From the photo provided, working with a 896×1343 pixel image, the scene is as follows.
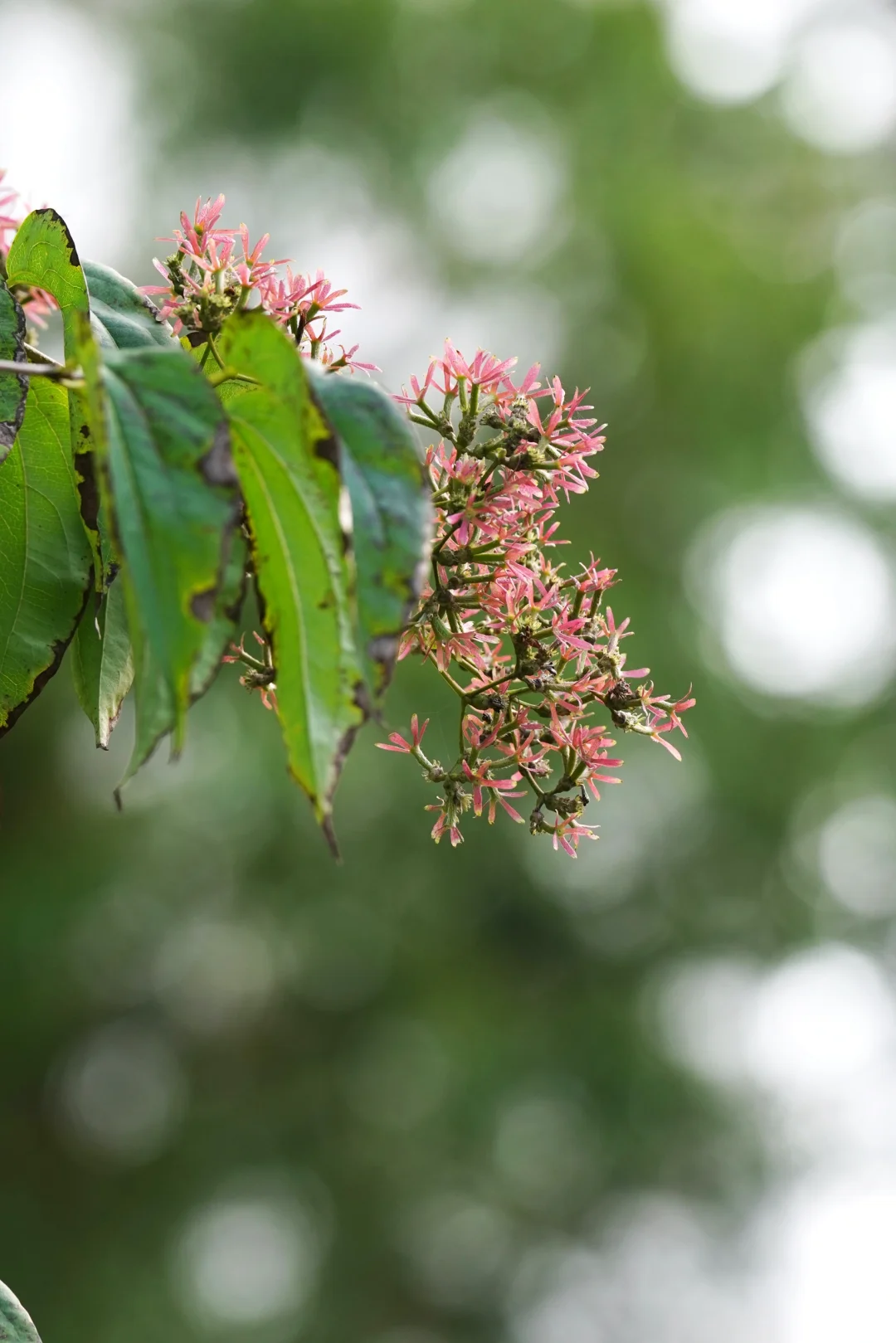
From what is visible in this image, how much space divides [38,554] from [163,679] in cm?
16

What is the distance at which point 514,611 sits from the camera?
0.46m

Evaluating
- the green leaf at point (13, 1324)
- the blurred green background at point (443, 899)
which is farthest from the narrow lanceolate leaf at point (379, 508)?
the blurred green background at point (443, 899)

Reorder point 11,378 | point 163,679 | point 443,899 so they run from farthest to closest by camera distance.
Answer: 1. point 443,899
2. point 11,378
3. point 163,679

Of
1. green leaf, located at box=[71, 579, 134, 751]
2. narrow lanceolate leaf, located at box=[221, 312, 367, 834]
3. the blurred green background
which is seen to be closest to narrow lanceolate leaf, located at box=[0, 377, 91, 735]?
green leaf, located at box=[71, 579, 134, 751]

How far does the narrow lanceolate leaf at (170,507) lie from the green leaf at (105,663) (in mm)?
129

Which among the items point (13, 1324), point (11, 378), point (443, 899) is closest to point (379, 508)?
point (11, 378)

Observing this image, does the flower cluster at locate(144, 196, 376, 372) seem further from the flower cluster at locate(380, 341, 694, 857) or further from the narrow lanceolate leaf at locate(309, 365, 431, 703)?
the narrow lanceolate leaf at locate(309, 365, 431, 703)

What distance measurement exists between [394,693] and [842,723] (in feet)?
5.84

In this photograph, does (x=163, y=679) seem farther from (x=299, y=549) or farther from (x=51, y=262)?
(x=51, y=262)

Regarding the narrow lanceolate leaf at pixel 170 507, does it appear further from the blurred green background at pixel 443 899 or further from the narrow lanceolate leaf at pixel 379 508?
the blurred green background at pixel 443 899

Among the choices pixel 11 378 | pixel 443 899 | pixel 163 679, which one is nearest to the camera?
pixel 163 679

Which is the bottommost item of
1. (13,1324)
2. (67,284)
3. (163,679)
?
(13,1324)

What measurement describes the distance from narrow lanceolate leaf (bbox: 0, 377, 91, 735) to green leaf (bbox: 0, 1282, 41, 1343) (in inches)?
6.8

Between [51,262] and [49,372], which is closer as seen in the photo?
[49,372]
